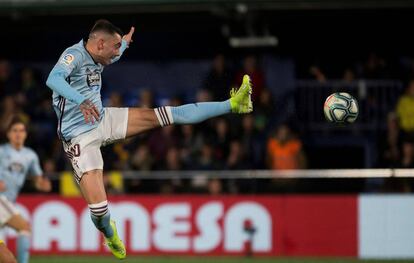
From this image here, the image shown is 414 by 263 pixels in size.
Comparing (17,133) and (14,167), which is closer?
(17,133)

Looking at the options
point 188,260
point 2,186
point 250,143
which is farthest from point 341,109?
point 250,143

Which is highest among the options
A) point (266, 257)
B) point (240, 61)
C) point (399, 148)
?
point (240, 61)

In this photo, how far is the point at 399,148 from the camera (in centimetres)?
1633

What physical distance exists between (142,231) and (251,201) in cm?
171

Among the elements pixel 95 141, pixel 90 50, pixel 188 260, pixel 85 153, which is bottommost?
pixel 188 260

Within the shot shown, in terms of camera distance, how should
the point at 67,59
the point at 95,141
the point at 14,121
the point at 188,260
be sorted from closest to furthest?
the point at 67,59 < the point at 95,141 < the point at 14,121 < the point at 188,260

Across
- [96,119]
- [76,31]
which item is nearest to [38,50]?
[76,31]

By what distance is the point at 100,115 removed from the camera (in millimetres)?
10695

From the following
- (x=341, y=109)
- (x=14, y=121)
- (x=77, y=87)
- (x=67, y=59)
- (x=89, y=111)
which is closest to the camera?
(x=89, y=111)

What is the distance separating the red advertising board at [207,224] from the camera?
16.1 m

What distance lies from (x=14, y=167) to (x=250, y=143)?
178 inches

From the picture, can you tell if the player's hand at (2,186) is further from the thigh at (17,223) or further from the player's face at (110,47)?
the player's face at (110,47)

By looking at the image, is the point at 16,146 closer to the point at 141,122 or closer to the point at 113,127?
the point at 113,127

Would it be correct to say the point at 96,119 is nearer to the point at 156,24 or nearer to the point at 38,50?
the point at 156,24
